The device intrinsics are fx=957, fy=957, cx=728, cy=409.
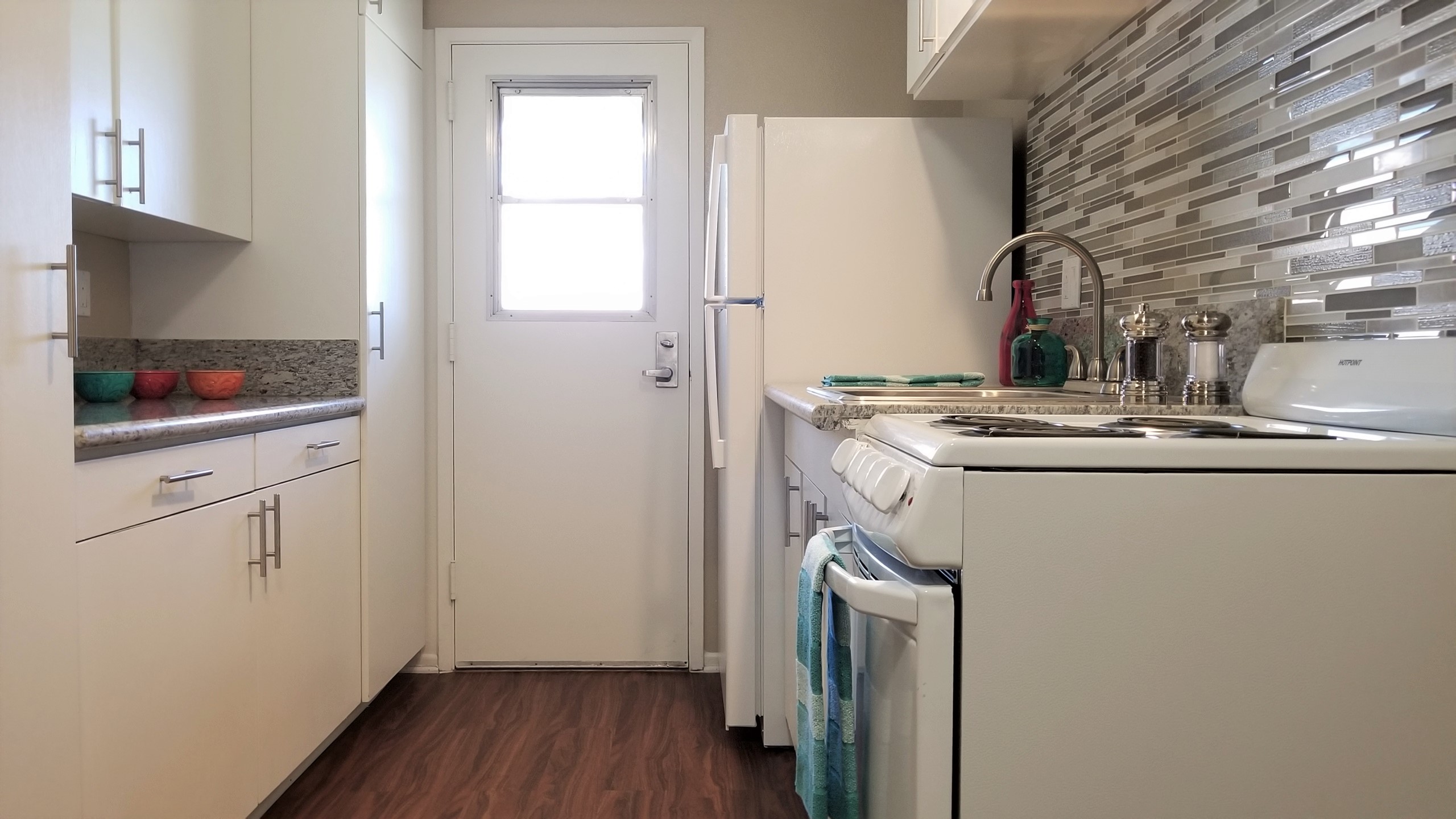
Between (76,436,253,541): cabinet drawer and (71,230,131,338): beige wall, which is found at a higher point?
(71,230,131,338): beige wall

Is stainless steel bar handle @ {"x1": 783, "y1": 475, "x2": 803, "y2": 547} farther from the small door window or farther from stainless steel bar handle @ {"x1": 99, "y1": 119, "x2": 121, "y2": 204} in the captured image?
stainless steel bar handle @ {"x1": 99, "y1": 119, "x2": 121, "y2": 204}

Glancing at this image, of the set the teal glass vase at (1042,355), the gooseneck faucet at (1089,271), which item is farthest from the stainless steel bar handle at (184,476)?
the teal glass vase at (1042,355)

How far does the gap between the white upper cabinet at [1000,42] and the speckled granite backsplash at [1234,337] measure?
22.1 inches

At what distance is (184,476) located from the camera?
1.61m

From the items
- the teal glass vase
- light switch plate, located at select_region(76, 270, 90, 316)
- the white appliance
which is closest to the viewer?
the white appliance

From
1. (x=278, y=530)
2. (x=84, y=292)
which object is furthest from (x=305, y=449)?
(x=84, y=292)

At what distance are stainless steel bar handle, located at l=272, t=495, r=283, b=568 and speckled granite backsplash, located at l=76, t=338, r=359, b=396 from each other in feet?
1.71

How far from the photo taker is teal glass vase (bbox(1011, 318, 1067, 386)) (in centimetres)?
201

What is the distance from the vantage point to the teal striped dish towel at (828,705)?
3.52 feet

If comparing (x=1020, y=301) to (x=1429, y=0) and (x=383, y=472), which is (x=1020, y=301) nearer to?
(x=1429, y=0)

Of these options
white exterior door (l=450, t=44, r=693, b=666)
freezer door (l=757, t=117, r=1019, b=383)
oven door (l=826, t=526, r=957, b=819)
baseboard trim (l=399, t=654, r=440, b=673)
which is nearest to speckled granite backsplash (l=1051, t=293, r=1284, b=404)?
freezer door (l=757, t=117, r=1019, b=383)

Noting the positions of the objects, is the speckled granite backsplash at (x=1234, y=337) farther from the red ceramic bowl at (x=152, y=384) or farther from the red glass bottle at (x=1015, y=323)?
the red ceramic bowl at (x=152, y=384)

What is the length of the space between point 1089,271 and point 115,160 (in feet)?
6.16

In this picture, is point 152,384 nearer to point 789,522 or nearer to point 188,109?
point 188,109
